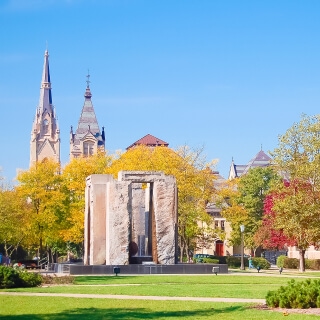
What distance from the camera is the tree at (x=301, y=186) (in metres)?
45.5

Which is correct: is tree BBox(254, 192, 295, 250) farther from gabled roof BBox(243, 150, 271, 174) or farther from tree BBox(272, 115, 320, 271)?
gabled roof BBox(243, 150, 271, 174)

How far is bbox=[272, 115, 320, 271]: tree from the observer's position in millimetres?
45500

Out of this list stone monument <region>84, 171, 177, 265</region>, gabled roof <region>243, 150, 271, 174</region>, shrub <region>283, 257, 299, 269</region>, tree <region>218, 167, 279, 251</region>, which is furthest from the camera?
gabled roof <region>243, 150, 271, 174</region>

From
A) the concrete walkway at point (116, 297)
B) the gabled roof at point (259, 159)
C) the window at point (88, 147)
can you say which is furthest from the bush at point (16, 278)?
the window at point (88, 147)

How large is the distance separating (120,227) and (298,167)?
11.8 metres

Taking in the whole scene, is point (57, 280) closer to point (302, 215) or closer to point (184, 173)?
point (302, 215)

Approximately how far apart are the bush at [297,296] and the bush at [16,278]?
39.7 feet

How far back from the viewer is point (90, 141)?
648ft

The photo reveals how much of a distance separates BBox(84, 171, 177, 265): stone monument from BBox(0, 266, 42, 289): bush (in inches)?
539

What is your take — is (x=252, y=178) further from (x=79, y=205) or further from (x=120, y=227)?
(x=120, y=227)

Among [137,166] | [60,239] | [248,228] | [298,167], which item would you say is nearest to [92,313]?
[298,167]

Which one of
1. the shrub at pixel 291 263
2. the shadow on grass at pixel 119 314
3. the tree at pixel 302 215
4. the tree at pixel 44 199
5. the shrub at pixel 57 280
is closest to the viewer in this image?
the shadow on grass at pixel 119 314

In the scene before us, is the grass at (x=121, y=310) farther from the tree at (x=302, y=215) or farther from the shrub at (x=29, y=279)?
the tree at (x=302, y=215)

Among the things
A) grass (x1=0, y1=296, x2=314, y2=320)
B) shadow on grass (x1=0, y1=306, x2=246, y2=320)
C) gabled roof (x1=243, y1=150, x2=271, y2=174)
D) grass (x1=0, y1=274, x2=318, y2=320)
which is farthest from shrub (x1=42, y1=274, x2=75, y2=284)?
gabled roof (x1=243, y1=150, x2=271, y2=174)
